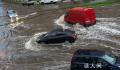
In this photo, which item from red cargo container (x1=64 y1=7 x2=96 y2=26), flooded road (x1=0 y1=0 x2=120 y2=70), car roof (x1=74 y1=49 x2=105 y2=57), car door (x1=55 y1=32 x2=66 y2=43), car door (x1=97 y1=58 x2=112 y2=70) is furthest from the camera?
red cargo container (x1=64 y1=7 x2=96 y2=26)

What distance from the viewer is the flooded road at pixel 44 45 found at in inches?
1190

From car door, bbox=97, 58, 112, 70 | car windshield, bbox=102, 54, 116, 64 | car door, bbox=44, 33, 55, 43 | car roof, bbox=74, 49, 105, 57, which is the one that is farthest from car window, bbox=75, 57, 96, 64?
car door, bbox=44, 33, 55, 43

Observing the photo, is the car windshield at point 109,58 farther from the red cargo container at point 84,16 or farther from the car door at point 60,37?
the red cargo container at point 84,16

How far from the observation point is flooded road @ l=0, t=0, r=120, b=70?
3022cm

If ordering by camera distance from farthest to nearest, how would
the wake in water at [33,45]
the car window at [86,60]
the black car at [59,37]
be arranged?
the wake in water at [33,45]
the black car at [59,37]
the car window at [86,60]

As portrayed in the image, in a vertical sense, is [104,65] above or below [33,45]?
above

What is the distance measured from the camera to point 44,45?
35.9 meters

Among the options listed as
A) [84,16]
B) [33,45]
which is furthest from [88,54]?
[84,16]

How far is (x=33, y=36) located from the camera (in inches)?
1587

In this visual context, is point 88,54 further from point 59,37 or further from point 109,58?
point 59,37

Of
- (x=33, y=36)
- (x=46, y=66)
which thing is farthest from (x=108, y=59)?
(x=33, y=36)

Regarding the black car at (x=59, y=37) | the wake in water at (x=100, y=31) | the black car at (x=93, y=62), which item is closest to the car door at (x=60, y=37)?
the black car at (x=59, y=37)

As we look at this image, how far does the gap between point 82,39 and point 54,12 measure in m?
19.2

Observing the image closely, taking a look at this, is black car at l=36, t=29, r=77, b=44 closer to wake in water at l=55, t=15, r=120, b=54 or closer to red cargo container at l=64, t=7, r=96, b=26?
wake in water at l=55, t=15, r=120, b=54
